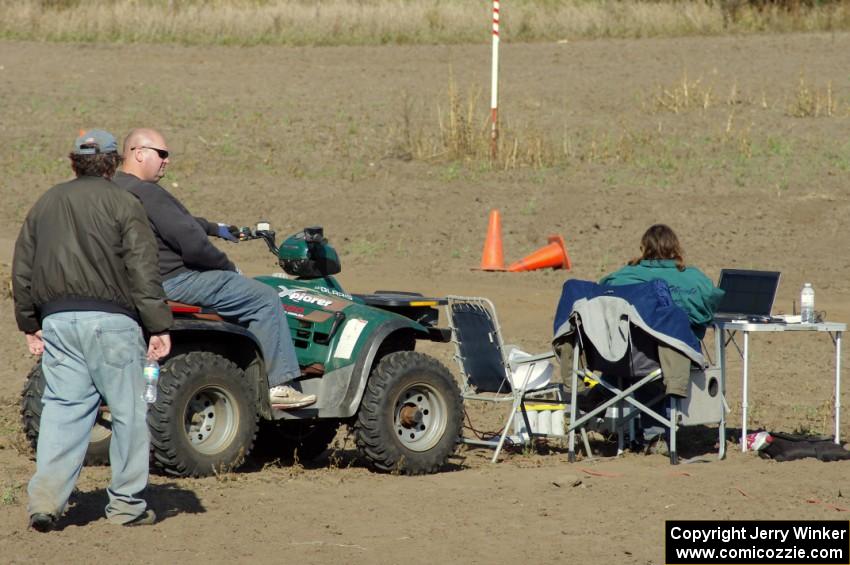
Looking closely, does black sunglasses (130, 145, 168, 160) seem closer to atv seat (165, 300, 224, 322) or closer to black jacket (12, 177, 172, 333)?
atv seat (165, 300, 224, 322)

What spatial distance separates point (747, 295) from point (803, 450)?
3.73ft

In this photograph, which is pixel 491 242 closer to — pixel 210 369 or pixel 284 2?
pixel 210 369

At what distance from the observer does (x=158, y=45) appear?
29.7m

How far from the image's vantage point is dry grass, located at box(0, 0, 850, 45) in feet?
100

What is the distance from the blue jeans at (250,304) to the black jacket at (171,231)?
0.08 meters

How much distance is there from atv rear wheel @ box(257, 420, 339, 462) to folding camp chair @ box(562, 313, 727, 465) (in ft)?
5.10

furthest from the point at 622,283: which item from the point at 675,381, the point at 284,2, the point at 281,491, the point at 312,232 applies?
the point at 284,2

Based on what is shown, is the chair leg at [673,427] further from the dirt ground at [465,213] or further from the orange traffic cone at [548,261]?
the orange traffic cone at [548,261]

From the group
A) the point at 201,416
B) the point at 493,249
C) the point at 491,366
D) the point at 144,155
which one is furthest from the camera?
the point at 493,249

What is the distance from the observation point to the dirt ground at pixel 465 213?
283 inches

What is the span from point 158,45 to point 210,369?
2256cm

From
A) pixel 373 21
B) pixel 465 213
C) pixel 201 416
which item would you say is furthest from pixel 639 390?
pixel 373 21

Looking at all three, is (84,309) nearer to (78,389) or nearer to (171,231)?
(78,389)

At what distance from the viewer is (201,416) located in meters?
8.25
